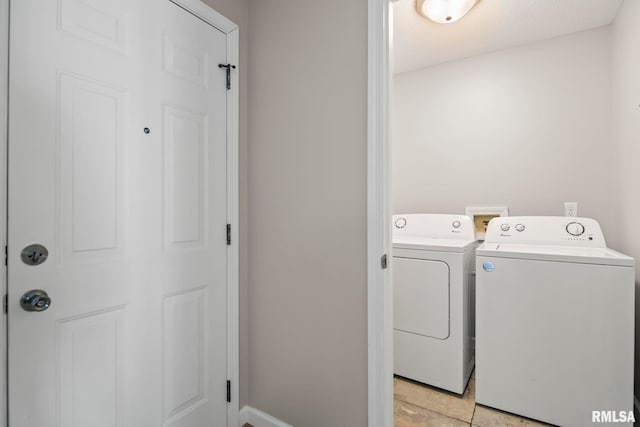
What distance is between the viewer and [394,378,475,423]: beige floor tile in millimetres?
1759

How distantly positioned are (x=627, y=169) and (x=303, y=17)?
1.97 metres

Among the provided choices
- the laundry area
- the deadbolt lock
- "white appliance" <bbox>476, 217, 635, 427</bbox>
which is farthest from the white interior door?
"white appliance" <bbox>476, 217, 635, 427</bbox>

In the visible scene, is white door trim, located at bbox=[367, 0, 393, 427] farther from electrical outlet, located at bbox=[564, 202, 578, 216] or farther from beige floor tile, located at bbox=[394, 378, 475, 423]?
electrical outlet, located at bbox=[564, 202, 578, 216]

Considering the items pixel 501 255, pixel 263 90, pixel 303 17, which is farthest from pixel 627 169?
pixel 263 90

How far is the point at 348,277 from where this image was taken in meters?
1.31

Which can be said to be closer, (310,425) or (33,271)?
(33,271)

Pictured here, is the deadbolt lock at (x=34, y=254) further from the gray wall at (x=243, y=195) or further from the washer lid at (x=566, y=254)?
the washer lid at (x=566, y=254)

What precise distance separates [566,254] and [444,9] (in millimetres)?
1561

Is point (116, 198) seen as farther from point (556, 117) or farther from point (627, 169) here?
point (556, 117)

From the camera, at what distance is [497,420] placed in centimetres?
169

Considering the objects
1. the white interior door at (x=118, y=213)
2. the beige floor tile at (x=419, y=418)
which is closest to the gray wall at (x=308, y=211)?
the white interior door at (x=118, y=213)

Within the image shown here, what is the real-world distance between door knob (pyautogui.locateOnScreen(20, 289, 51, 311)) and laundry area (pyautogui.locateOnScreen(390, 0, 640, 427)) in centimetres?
127

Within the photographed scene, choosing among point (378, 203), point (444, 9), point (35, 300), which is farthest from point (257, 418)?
point (444, 9)

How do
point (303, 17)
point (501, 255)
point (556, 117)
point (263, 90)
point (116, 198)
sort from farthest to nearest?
1. point (556, 117)
2. point (501, 255)
3. point (263, 90)
4. point (303, 17)
5. point (116, 198)
